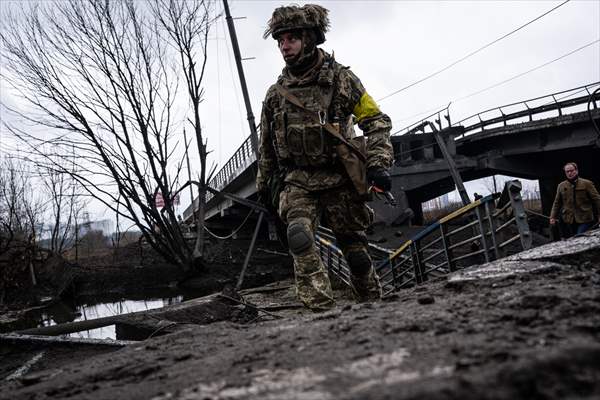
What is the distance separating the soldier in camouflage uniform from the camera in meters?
3.13

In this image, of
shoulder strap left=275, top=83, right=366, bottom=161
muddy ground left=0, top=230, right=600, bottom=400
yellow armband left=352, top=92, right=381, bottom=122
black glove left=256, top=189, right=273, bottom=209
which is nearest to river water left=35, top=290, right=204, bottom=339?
black glove left=256, top=189, right=273, bottom=209

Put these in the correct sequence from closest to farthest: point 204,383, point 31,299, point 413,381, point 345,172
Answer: point 413,381
point 204,383
point 345,172
point 31,299

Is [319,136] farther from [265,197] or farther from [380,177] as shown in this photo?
[265,197]

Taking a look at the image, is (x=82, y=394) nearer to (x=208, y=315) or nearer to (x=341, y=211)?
(x=341, y=211)

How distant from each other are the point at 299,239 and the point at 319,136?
727 mm

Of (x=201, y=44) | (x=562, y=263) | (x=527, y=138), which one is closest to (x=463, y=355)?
(x=562, y=263)

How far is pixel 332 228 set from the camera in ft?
11.0

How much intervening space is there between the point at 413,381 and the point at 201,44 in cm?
1033

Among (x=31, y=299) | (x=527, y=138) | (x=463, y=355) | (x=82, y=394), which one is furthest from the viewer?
(x=527, y=138)

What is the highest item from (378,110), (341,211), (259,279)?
(378,110)

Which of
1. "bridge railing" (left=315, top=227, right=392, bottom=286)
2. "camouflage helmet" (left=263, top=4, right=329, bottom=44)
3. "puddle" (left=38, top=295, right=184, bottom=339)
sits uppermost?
"camouflage helmet" (left=263, top=4, right=329, bottom=44)

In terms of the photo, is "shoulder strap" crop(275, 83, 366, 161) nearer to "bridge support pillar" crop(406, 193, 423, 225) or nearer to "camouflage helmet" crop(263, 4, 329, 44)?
"camouflage helmet" crop(263, 4, 329, 44)

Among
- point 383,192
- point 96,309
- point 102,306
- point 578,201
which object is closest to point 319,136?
point 383,192

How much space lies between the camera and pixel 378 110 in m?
3.37
